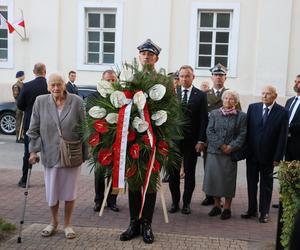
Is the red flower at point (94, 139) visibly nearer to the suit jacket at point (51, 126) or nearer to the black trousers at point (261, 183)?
the suit jacket at point (51, 126)

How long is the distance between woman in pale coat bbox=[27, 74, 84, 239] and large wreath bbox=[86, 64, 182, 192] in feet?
0.60

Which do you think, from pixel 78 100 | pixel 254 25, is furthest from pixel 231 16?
pixel 78 100

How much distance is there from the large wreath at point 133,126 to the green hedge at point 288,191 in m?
1.25

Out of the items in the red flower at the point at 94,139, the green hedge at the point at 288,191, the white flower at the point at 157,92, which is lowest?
the green hedge at the point at 288,191

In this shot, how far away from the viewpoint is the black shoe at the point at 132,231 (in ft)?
16.9

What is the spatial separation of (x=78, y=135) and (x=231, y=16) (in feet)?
40.9

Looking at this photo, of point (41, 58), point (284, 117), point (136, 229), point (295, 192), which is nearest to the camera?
point (295, 192)

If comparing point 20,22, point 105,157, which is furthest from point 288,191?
point 20,22

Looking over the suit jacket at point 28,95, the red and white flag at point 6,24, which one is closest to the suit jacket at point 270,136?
the suit jacket at point 28,95

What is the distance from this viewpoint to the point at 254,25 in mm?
16156

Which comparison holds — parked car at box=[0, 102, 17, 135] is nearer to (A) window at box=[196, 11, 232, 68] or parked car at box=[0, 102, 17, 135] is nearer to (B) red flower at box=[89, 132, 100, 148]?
(A) window at box=[196, 11, 232, 68]

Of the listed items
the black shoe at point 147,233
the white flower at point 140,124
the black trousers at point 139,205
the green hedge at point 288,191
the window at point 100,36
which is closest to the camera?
the green hedge at point 288,191

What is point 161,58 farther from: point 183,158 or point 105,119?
point 105,119

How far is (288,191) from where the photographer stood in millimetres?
4391
